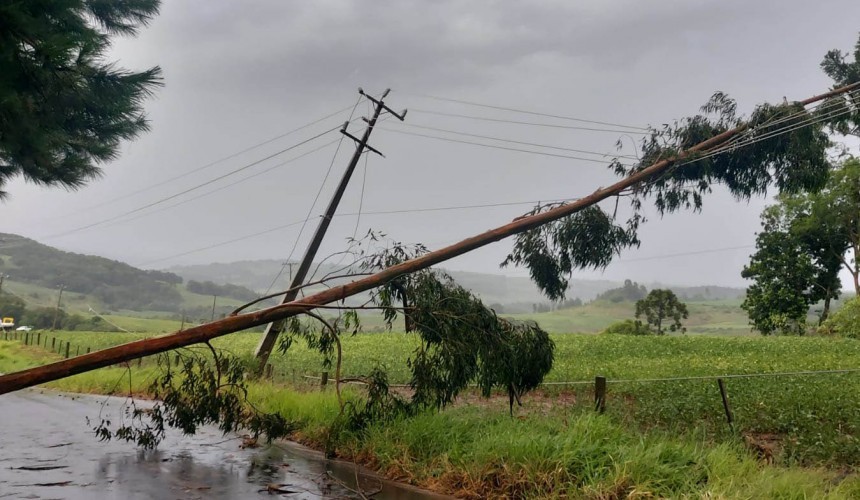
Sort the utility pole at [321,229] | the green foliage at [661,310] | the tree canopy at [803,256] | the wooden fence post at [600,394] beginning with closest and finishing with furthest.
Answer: the wooden fence post at [600,394], the utility pole at [321,229], the tree canopy at [803,256], the green foliage at [661,310]

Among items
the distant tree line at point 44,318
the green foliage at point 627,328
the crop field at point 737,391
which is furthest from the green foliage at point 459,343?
the distant tree line at point 44,318

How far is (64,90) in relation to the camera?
6.26m

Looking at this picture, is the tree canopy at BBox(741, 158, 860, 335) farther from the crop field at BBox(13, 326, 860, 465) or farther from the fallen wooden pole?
the fallen wooden pole

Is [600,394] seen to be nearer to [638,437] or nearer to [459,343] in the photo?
[638,437]

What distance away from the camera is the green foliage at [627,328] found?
38.2m

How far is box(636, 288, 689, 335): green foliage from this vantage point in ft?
152

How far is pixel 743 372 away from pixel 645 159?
6.39 m

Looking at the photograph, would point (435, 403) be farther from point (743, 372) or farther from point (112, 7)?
point (743, 372)

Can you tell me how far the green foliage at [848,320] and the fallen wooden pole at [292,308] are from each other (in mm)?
20169

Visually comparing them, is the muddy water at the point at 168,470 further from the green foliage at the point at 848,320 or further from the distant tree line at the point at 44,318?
the distant tree line at the point at 44,318

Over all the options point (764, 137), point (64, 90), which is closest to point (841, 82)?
point (764, 137)

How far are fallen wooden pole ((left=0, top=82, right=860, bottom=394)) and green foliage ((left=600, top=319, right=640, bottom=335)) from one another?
28.1 meters

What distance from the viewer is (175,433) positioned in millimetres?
11938

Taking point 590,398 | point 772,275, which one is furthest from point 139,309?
point 590,398
